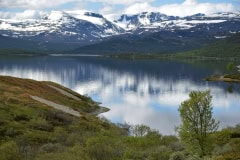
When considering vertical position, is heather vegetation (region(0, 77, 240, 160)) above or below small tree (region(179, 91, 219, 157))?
below

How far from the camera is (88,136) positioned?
59.2m

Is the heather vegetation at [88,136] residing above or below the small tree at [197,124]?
below

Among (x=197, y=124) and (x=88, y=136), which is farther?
(x=88, y=136)

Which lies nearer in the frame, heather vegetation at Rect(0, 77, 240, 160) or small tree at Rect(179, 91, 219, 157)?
heather vegetation at Rect(0, 77, 240, 160)

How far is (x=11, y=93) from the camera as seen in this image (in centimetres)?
9362

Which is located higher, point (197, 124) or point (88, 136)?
point (197, 124)

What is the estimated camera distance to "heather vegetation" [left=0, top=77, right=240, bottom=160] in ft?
129

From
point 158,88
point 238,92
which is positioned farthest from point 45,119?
point 158,88

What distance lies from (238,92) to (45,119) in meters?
110

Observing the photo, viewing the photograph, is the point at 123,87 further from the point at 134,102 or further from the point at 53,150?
the point at 53,150

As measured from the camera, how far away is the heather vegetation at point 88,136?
129ft

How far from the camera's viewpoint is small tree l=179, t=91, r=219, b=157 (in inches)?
1652

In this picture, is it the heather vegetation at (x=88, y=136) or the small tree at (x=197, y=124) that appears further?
the small tree at (x=197, y=124)

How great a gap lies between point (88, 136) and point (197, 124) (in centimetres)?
2093
